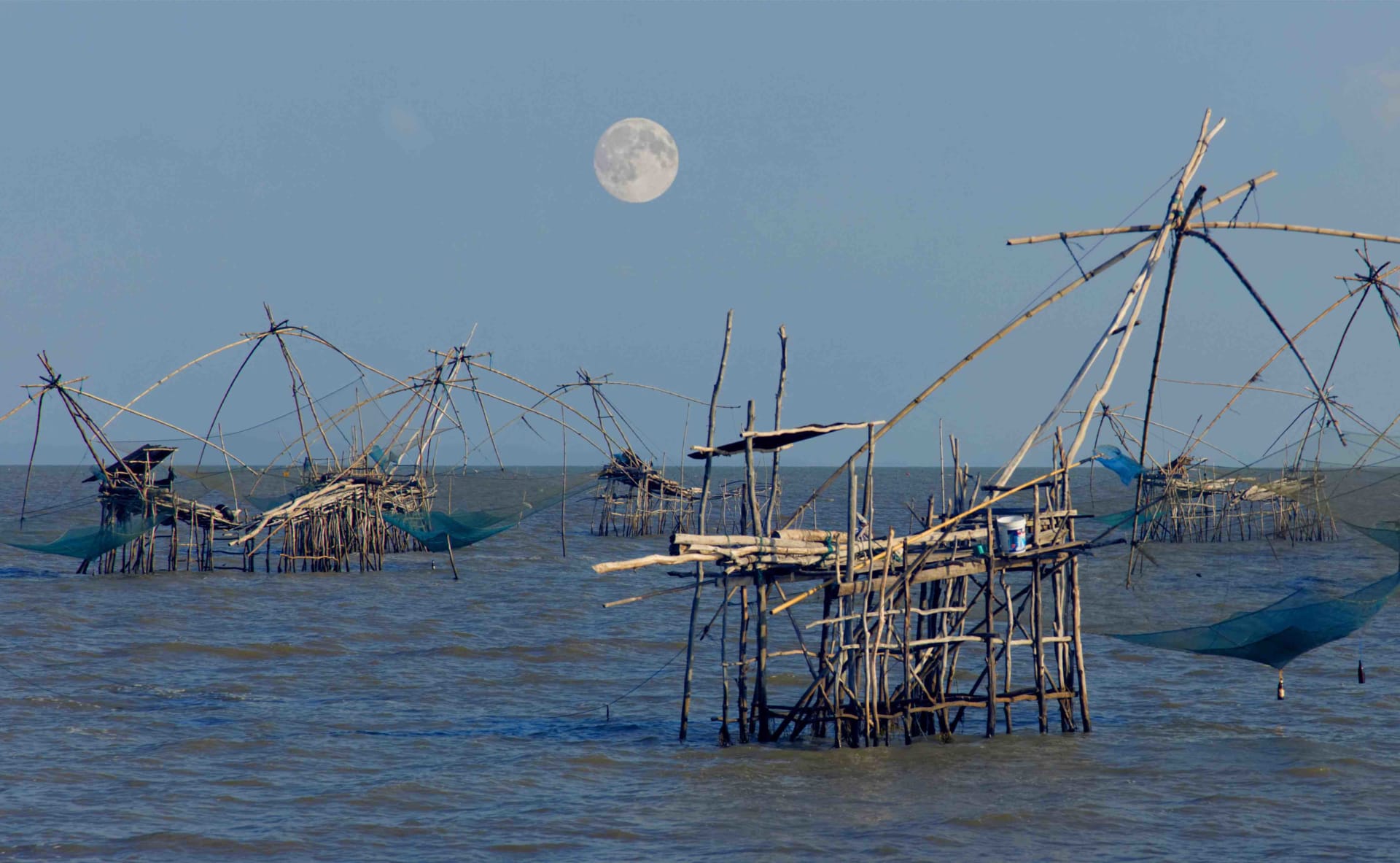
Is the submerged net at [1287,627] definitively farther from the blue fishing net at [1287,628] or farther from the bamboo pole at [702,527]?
the bamboo pole at [702,527]

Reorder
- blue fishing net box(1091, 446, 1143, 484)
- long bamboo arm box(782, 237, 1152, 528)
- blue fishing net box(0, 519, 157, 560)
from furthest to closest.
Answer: blue fishing net box(1091, 446, 1143, 484) → blue fishing net box(0, 519, 157, 560) → long bamboo arm box(782, 237, 1152, 528)

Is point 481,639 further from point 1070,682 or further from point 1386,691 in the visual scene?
point 1386,691

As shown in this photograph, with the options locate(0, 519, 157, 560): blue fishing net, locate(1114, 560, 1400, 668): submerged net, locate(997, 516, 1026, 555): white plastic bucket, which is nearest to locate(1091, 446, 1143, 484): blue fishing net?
locate(1114, 560, 1400, 668): submerged net

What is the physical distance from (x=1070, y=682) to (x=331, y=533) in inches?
542

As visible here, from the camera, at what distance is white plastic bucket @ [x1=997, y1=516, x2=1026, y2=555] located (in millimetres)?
8124

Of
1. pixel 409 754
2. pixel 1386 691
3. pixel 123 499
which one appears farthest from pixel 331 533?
pixel 1386 691

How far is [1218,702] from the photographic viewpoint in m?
10.8

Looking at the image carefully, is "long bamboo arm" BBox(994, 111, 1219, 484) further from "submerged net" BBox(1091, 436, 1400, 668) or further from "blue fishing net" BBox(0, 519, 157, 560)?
"blue fishing net" BBox(0, 519, 157, 560)

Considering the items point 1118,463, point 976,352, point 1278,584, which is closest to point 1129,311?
point 976,352

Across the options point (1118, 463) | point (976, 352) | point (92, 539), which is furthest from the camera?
point (1118, 463)

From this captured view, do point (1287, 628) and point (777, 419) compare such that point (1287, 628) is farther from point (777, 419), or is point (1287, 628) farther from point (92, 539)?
point (92, 539)

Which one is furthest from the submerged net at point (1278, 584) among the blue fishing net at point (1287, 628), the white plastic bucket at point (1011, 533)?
the white plastic bucket at point (1011, 533)

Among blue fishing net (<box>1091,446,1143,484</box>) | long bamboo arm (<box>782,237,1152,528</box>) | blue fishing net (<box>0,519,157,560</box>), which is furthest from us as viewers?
blue fishing net (<box>1091,446,1143,484</box>)

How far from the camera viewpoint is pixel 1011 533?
8148 mm
